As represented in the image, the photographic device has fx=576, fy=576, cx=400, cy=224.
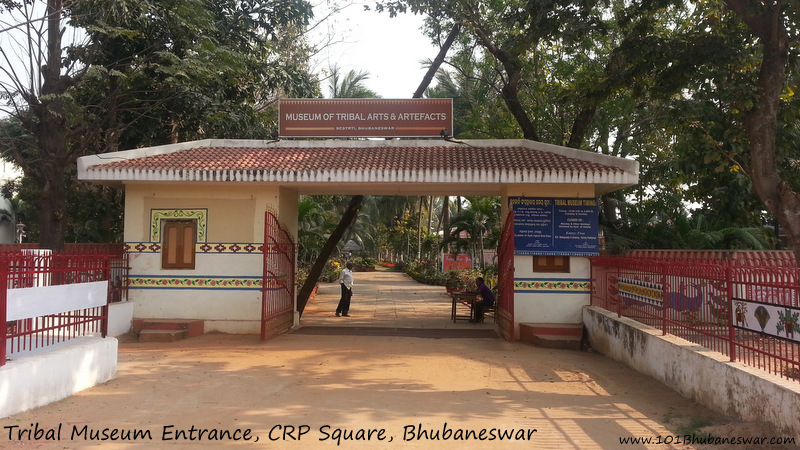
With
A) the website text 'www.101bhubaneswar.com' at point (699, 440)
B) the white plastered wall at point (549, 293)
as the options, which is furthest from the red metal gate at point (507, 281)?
the website text 'www.101bhubaneswar.com' at point (699, 440)

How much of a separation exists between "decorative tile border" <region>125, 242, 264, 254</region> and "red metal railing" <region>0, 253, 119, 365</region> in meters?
3.27

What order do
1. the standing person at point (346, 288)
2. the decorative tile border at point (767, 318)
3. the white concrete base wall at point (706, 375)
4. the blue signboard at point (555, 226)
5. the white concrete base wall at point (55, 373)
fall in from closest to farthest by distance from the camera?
the white concrete base wall at point (706, 375) < the decorative tile border at point (767, 318) < the white concrete base wall at point (55, 373) < the blue signboard at point (555, 226) < the standing person at point (346, 288)

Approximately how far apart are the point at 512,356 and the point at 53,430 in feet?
22.8

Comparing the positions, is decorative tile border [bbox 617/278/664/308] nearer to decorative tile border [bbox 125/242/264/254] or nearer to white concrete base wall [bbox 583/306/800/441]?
white concrete base wall [bbox 583/306/800/441]

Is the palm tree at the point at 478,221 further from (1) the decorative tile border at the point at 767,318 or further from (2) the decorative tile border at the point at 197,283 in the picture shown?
(1) the decorative tile border at the point at 767,318

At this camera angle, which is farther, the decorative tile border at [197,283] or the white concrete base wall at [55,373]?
the decorative tile border at [197,283]

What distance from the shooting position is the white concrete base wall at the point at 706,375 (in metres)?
4.88

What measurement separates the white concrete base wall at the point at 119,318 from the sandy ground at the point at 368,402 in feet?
1.85

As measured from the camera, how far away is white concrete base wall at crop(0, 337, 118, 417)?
5660 mm

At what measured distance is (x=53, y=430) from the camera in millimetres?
5402

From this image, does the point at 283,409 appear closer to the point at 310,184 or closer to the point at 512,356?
the point at 512,356

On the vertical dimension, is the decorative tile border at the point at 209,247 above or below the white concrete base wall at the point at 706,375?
above

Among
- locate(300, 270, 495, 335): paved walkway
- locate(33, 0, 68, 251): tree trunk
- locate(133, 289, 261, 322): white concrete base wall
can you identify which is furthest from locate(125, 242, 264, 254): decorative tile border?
locate(300, 270, 495, 335): paved walkway

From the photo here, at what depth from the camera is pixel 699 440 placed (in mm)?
5312
